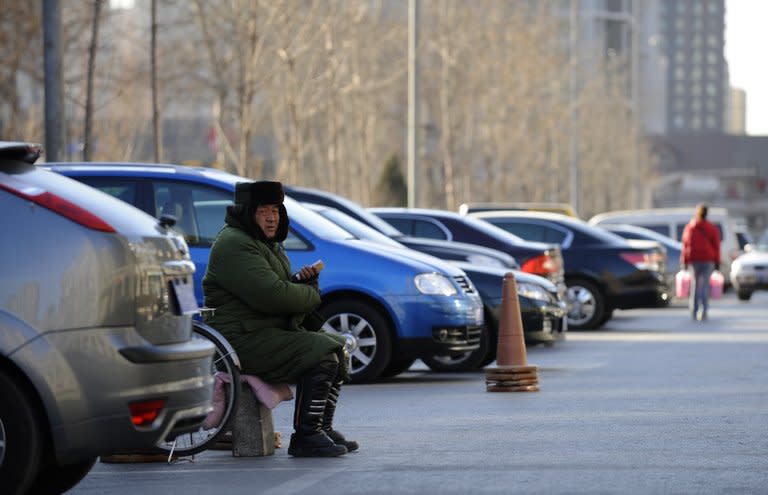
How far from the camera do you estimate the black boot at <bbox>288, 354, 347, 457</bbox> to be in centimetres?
1016

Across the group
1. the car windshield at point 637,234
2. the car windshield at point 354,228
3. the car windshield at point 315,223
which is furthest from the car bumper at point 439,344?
the car windshield at point 637,234

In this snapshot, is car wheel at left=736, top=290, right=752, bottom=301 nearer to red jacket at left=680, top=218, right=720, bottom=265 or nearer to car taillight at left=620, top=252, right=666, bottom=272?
red jacket at left=680, top=218, right=720, bottom=265

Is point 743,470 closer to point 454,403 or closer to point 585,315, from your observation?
point 454,403

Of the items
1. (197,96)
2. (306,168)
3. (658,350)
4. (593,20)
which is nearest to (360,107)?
A: (197,96)

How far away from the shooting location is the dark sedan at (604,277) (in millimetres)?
25266

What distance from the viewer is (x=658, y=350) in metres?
20.5

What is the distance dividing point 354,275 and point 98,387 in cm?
735

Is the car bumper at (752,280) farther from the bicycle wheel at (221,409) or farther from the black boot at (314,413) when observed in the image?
the bicycle wheel at (221,409)

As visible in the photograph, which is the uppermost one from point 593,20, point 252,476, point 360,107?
point 593,20

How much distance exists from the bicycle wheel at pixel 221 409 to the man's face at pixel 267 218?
0.59 meters

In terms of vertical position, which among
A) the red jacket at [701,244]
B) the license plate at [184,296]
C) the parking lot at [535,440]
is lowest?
the parking lot at [535,440]

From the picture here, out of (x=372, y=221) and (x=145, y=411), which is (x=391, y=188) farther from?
(x=145, y=411)

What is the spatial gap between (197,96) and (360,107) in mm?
4615

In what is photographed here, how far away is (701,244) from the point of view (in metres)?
27.6
